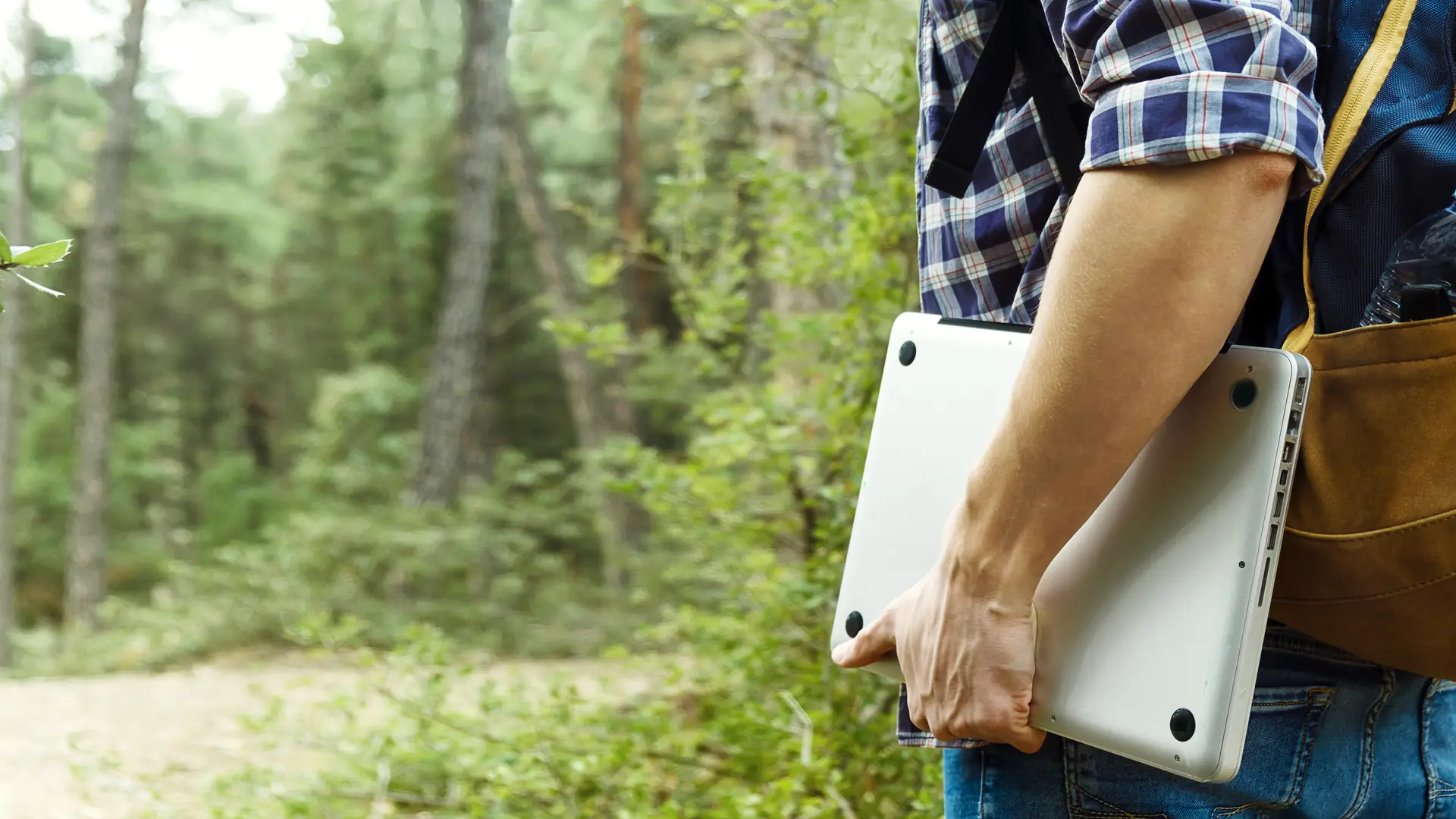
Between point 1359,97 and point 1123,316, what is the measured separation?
0.92 feet

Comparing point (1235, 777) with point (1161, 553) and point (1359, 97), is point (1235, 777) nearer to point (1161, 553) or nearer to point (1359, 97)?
point (1161, 553)

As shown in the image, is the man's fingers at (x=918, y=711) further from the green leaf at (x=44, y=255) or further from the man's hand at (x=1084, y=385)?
the green leaf at (x=44, y=255)

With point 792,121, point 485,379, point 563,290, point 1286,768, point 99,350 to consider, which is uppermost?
point 792,121

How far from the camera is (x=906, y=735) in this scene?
1.13 m

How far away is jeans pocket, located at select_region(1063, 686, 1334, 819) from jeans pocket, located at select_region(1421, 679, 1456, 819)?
170 mm

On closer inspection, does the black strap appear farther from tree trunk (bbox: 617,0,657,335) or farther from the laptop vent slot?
tree trunk (bbox: 617,0,657,335)

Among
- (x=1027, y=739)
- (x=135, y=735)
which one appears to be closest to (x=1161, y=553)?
(x=1027, y=739)

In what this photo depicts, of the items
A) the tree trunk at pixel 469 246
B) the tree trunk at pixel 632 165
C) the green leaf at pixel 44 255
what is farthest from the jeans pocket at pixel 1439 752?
the tree trunk at pixel 632 165

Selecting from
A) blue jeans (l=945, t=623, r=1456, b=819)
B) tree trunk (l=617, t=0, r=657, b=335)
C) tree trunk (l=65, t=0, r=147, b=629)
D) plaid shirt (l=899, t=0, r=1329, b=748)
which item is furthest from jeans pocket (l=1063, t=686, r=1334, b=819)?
tree trunk (l=65, t=0, r=147, b=629)

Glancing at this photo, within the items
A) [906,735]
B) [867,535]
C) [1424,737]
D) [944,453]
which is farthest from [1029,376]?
[1424,737]

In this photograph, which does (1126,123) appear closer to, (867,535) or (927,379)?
(927,379)

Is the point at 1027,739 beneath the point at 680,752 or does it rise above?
above

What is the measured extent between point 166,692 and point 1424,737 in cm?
617

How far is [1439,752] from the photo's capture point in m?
1.09
